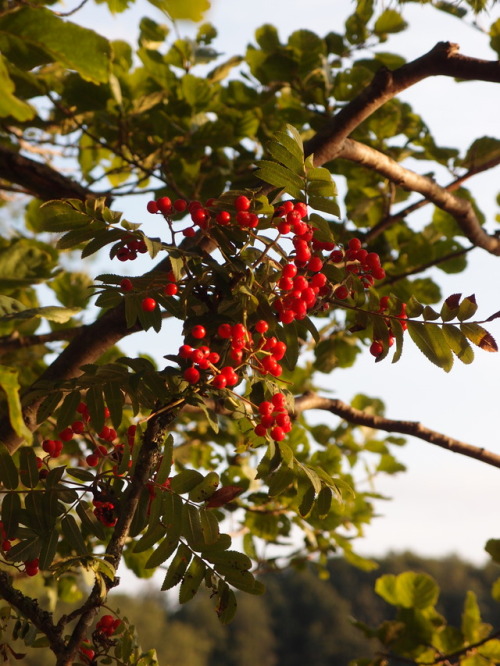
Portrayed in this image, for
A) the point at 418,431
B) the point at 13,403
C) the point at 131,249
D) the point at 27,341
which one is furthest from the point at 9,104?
the point at 27,341

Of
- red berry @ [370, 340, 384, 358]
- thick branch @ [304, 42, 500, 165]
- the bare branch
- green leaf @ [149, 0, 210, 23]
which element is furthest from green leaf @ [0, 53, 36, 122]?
the bare branch

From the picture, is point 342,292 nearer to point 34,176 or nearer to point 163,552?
point 163,552

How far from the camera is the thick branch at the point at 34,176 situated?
217 centimetres

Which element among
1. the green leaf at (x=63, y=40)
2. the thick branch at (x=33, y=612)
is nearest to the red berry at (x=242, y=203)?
the green leaf at (x=63, y=40)

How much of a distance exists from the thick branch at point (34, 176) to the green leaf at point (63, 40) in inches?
49.8

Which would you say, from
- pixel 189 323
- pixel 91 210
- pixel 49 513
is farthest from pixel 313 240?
pixel 49 513

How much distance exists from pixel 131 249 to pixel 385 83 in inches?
34.0

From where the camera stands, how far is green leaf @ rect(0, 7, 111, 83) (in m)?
0.87

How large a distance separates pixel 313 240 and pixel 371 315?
0.57 ft

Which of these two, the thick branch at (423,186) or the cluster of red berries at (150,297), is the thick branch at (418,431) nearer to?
the thick branch at (423,186)

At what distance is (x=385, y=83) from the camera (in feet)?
5.58

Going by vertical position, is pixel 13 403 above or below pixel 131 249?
below

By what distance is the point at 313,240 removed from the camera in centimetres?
130

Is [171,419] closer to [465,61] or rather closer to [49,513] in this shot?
[49,513]
